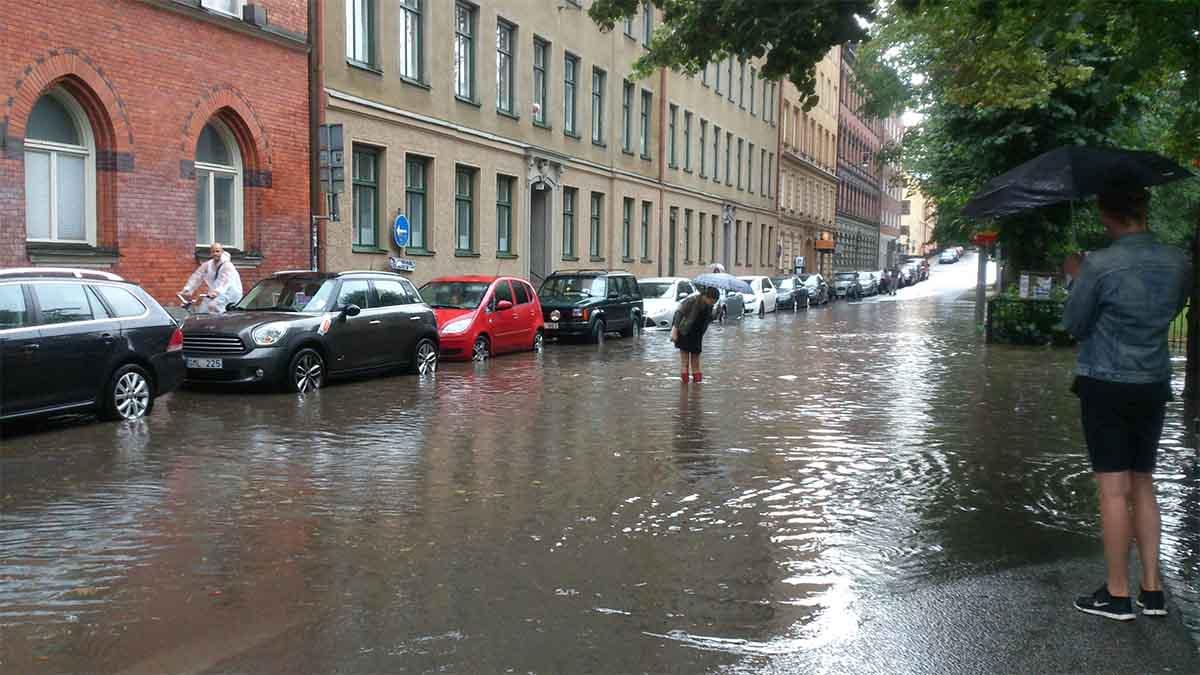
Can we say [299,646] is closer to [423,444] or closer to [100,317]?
[423,444]

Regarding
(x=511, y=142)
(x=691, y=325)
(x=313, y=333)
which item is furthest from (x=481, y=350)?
(x=511, y=142)

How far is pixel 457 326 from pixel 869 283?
1944 inches

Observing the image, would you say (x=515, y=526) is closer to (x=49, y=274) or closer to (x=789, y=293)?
(x=49, y=274)

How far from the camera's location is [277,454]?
9.21 metres

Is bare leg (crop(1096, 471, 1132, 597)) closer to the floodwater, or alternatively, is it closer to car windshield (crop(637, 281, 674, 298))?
the floodwater

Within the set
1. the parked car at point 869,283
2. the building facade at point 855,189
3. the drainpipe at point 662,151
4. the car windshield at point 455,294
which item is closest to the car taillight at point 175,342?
the car windshield at point 455,294

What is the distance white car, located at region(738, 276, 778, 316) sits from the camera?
121ft

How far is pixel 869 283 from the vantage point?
211 ft

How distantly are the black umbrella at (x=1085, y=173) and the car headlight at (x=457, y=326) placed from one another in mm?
11125

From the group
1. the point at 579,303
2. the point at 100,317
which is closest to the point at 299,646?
the point at 100,317

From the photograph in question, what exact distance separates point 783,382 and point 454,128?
13035 millimetres

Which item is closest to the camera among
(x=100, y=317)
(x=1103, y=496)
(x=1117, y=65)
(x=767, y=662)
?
(x=767, y=662)

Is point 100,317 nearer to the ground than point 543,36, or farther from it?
nearer to the ground

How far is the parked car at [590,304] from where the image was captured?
23078 mm
